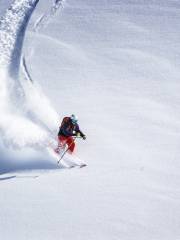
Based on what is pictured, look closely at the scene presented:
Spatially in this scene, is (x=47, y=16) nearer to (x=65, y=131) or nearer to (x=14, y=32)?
(x=14, y=32)

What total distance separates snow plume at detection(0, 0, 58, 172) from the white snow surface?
0.03 m

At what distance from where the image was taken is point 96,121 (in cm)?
1212

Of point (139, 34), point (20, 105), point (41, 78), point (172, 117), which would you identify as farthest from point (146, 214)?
point (139, 34)

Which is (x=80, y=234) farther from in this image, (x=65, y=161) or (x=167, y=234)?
(x=65, y=161)

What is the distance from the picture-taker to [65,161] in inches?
420

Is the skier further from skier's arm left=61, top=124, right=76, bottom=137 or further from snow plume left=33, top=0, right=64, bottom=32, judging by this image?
snow plume left=33, top=0, right=64, bottom=32

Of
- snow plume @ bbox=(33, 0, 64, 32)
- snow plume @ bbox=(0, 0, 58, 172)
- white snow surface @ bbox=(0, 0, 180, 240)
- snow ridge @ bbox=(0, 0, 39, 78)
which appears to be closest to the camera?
white snow surface @ bbox=(0, 0, 180, 240)

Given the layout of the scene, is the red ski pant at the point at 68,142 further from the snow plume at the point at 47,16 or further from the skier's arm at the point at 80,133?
the snow plume at the point at 47,16

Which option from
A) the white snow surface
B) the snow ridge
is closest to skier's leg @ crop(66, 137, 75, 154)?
the white snow surface

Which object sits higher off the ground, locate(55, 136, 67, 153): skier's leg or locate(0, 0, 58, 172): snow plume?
locate(0, 0, 58, 172): snow plume

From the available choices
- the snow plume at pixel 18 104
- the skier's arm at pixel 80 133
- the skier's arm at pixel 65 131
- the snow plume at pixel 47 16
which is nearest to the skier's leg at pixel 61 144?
the skier's arm at pixel 65 131

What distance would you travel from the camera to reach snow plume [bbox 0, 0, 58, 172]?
10672 millimetres

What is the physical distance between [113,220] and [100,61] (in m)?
6.13

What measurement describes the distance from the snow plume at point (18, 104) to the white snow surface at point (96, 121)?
26mm
